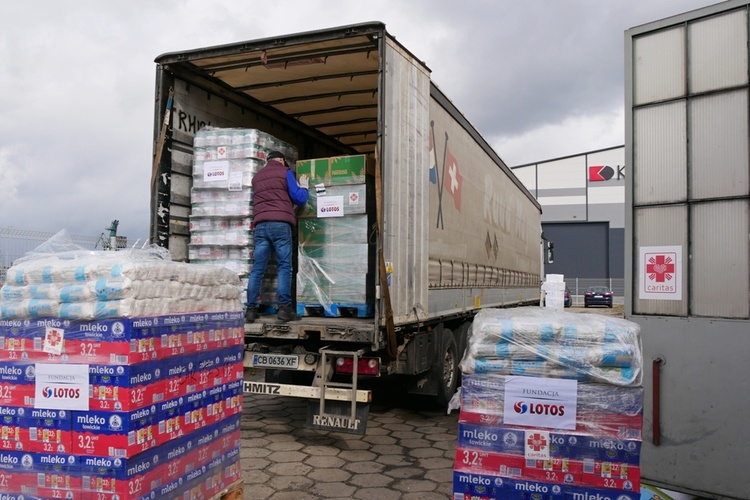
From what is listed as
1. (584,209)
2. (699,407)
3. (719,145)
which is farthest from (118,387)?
(584,209)

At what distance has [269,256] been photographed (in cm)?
566

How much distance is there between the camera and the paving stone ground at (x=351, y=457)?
14.0ft

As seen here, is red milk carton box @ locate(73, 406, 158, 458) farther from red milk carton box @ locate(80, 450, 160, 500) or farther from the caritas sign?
the caritas sign

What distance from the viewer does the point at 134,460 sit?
2623 mm

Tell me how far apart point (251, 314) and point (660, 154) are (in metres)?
3.79

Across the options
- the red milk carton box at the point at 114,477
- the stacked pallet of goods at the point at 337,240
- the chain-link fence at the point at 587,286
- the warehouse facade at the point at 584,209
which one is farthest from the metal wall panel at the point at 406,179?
the warehouse facade at the point at 584,209

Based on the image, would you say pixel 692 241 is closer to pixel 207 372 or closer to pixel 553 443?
pixel 553 443

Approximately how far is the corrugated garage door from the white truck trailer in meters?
32.7

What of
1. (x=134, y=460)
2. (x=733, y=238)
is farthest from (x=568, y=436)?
(x=733, y=238)

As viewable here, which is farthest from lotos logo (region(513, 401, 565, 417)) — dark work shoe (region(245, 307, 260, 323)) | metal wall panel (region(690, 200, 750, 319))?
dark work shoe (region(245, 307, 260, 323))

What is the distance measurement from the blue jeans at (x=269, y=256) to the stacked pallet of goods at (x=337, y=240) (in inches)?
5.8

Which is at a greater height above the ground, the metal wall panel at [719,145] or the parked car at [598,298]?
the metal wall panel at [719,145]

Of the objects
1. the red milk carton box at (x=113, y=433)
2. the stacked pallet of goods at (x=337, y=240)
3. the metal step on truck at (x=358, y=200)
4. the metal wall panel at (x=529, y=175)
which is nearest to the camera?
the red milk carton box at (x=113, y=433)

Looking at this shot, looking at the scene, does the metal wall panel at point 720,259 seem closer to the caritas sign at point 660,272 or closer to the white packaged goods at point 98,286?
the caritas sign at point 660,272
